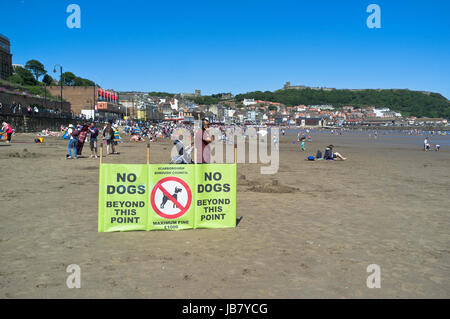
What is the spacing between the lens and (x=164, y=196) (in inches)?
244

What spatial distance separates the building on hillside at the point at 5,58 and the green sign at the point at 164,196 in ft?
Answer: 288

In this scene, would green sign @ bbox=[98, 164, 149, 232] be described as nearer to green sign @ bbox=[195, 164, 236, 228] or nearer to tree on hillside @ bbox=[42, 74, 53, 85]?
green sign @ bbox=[195, 164, 236, 228]

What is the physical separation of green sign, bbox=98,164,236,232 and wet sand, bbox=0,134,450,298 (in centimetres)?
21

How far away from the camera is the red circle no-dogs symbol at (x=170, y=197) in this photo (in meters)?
6.17

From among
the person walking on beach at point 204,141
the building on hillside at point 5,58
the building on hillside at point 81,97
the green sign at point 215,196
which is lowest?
the green sign at point 215,196

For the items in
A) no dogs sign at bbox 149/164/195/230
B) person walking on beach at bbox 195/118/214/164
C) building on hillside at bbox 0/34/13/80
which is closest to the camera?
no dogs sign at bbox 149/164/195/230

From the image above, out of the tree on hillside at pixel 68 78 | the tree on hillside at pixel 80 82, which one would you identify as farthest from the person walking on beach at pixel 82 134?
the tree on hillside at pixel 80 82

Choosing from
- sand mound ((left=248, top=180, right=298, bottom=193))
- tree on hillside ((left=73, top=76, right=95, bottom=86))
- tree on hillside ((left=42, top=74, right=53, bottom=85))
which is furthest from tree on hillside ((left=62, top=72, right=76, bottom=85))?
sand mound ((left=248, top=180, right=298, bottom=193))

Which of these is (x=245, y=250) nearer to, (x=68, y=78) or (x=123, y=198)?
(x=123, y=198)

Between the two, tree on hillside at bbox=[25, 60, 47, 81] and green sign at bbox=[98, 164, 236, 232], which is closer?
green sign at bbox=[98, 164, 236, 232]

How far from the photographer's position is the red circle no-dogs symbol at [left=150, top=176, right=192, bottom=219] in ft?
20.2

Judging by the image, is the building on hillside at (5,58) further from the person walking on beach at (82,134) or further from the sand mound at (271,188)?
the sand mound at (271,188)
